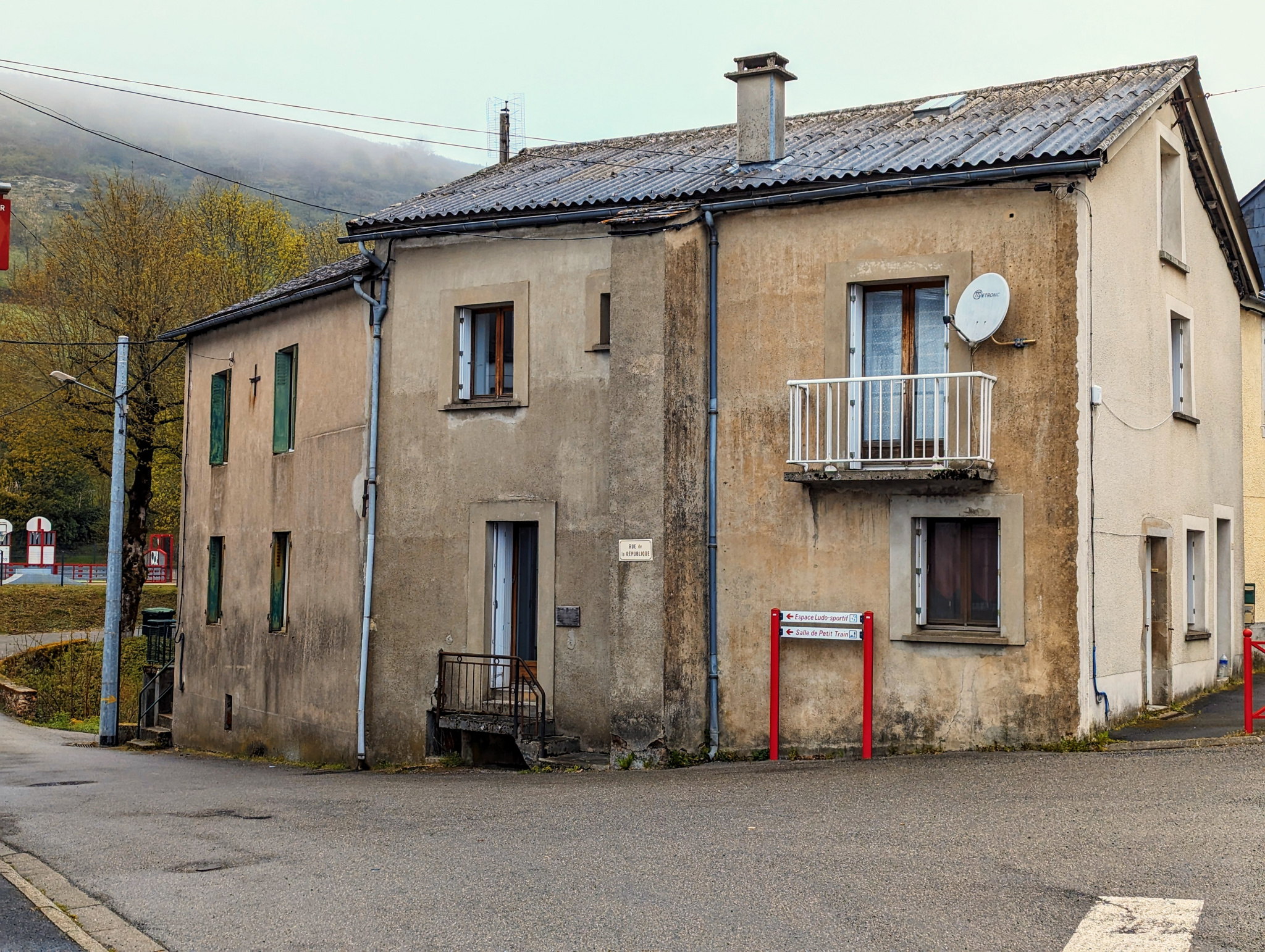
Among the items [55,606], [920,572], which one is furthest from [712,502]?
[55,606]

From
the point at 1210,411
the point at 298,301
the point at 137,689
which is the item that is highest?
the point at 298,301

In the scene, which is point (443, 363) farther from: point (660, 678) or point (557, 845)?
point (557, 845)

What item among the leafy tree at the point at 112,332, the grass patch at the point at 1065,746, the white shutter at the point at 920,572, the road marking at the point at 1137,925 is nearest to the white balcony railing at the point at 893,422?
the white shutter at the point at 920,572

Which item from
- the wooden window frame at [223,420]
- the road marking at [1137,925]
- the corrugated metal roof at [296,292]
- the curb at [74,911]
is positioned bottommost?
the curb at [74,911]

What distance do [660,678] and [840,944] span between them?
24.0 feet

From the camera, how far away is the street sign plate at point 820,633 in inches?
533

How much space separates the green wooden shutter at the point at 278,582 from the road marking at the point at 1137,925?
48.3ft

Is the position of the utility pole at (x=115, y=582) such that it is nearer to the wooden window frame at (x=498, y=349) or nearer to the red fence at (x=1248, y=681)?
the wooden window frame at (x=498, y=349)

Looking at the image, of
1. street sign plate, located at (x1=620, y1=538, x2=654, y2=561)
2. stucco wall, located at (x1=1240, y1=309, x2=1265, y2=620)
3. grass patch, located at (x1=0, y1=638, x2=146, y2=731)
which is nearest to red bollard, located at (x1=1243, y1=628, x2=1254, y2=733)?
street sign plate, located at (x1=620, y1=538, x2=654, y2=561)

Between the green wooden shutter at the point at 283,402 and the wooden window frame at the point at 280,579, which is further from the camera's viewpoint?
the green wooden shutter at the point at 283,402

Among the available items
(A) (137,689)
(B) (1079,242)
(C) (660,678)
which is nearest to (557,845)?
(C) (660,678)

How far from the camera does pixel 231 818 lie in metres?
11.7

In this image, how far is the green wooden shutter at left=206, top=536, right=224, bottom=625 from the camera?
22156 mm

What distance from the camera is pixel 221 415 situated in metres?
22.5
